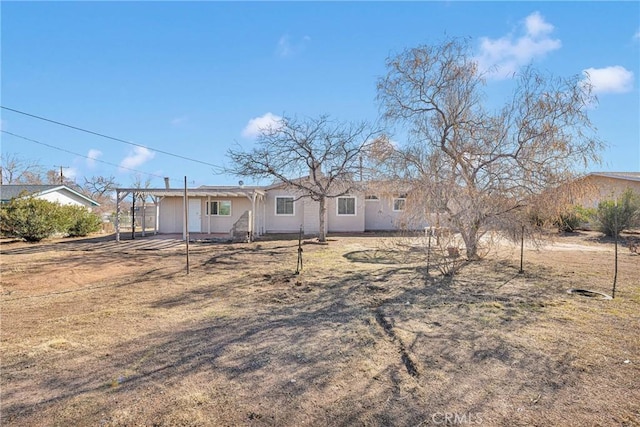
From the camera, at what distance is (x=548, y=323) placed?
446cm

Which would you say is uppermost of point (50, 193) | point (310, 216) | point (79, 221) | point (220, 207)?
point (50, 193)

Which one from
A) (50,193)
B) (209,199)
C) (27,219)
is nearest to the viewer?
(27,219)

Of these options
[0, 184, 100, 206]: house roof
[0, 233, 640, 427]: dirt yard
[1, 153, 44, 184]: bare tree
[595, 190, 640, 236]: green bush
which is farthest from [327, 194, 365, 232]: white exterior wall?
[1, 153, 44, 184]: bare tree

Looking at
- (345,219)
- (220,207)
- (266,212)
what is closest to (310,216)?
(345,219)

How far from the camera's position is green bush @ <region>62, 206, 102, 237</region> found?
56.6 feet

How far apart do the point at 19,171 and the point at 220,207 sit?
103 feet

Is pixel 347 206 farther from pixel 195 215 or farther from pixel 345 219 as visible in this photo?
pixel 195 215

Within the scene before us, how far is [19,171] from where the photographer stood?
3581 cm

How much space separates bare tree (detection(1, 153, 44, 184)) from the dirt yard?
37943 mm

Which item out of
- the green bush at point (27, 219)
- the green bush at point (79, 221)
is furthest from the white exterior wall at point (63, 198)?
the green bush at point (27, 219)

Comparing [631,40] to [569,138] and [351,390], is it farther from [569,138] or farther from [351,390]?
[351,390]

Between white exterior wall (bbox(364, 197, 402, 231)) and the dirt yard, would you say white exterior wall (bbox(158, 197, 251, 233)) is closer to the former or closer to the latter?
white exterior wall (bbox(364, 197, 402, 231))

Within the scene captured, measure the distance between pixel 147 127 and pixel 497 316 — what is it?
20951 millimetres

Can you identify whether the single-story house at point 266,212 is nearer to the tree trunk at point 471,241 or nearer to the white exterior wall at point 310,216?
the white exterior wall at point 310,216
